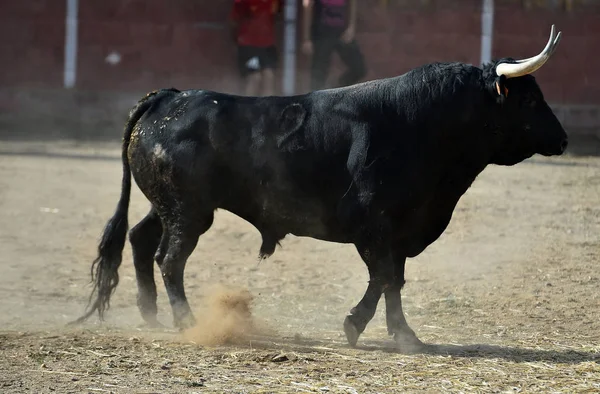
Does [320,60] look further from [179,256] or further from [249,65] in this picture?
[179,256]

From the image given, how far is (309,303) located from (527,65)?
8.05ft

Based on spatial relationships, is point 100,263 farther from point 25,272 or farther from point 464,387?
point 464,387

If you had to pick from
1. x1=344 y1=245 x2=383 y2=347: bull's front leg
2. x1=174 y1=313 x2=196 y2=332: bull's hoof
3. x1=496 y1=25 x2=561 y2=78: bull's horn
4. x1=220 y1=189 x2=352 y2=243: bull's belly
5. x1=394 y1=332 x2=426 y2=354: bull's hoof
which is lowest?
x1=394 y1=332 x2=426 y2=354: bull's hoof

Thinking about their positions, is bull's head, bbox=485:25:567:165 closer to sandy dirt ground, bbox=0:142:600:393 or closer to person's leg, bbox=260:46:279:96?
sandy dirt ground, bbox=0:142:600:393

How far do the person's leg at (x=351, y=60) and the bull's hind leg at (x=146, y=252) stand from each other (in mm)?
8411

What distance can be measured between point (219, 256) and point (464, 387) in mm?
3885

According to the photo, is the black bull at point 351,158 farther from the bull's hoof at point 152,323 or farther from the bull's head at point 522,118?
the bull's hoof at point 152,323

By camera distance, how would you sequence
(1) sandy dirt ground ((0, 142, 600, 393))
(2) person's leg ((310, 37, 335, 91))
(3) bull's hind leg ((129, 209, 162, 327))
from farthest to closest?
(2) person's leg ((310, 37, 335, 91)), (3) bull's hind leg ((129, 209, 162, 327)), (1) sandy dirt ground ((0, 142, 600, 393))

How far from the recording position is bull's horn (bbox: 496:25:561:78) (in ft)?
A: 19.8

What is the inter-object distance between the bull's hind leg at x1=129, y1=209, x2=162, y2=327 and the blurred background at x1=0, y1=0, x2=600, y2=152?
28.2 ft

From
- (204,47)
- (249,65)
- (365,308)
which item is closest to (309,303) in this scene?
(365,308)

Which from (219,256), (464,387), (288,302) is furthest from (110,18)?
(464,387)

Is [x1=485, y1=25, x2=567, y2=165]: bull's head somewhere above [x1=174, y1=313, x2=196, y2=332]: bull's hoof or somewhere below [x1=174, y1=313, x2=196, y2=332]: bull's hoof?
above

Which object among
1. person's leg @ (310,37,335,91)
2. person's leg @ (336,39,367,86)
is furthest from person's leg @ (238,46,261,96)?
person's leg @ (336,39,367,86)
